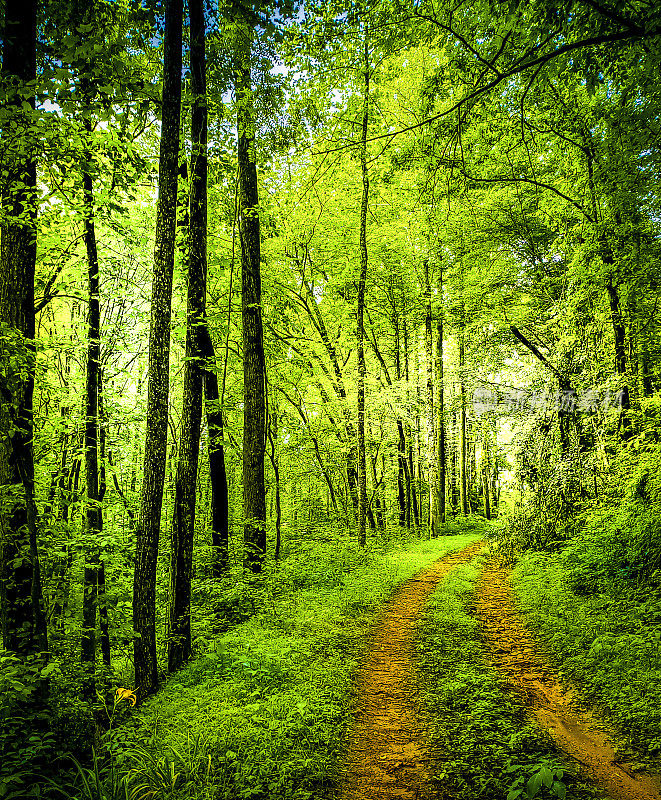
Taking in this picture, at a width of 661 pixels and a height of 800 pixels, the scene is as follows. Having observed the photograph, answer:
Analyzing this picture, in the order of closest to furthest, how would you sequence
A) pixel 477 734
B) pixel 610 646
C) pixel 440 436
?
pixel 477 734, pixel 610 646, pixel 440 436

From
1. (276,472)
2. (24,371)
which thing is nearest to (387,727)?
(24,371)

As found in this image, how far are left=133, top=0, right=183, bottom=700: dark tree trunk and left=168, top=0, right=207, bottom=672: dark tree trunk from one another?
81 centimetres

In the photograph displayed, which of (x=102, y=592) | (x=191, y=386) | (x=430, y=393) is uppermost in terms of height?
(x=430, y=393)

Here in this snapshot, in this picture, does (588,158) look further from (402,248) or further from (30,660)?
(30,660)

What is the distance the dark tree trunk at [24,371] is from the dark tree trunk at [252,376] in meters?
4.73

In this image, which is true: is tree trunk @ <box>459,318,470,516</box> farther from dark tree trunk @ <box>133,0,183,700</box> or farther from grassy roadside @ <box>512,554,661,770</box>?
dark tree trunk @ <box>133,0,183,700</box>

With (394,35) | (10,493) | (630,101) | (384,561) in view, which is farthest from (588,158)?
(10,493)

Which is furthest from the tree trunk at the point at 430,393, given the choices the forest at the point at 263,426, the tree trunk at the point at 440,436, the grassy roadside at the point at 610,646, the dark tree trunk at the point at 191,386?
the dark tree trunk at the point at 191,386

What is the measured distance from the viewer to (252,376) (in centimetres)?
1017

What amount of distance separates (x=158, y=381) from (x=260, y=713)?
168 inches

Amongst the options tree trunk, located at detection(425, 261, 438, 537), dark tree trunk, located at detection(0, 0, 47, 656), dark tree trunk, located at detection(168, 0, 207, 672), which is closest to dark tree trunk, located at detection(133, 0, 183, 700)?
dark tree trunk, located at detection(168, 0, 207, 672)

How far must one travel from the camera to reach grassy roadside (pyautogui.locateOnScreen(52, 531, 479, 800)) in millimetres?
3605

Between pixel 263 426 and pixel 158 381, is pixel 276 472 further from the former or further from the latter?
pixel 158 381

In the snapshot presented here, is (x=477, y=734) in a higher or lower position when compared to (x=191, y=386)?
lower
